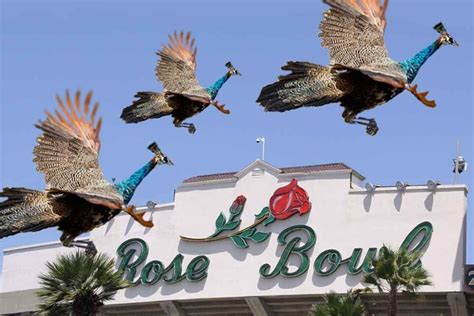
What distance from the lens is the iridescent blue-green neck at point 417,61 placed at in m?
30.0

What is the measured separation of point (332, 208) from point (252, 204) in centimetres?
449

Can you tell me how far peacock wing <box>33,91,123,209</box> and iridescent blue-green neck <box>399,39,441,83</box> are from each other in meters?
6.43

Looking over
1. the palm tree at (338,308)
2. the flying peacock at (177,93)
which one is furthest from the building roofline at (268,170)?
the flying peacock at (177,93)

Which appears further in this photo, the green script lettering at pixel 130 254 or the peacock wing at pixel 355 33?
the green script lettering at pixel 130 254

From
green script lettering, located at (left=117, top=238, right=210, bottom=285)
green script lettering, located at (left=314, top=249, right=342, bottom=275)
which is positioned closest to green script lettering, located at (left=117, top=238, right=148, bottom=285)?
green script lettering, located at (left=117, top=238, right=210, bottom=285)

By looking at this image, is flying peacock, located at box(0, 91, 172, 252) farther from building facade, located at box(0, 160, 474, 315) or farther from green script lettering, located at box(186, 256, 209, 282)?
green script lettering, located at box(186, 256, 209, 282)

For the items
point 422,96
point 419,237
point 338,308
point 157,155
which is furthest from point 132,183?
point 419,237

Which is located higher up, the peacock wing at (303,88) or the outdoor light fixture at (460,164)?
the outdoor light fixture at (460,164)

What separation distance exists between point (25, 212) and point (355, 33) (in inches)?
304

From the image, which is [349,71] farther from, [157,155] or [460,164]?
[460,164]

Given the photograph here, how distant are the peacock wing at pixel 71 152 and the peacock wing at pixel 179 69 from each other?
29.5ft

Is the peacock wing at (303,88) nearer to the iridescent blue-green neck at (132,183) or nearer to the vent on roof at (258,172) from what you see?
the iridescent blue-green neck at (132,183)

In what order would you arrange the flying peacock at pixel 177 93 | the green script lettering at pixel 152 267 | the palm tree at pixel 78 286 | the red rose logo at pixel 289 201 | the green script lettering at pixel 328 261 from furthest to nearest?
the green script lettering at pixel 152 267, the red rose logo at pixel 289 201, the green script lettering at pixel 328 261, the palm tree at pixel 78 286, the flying peacock at pixel 177 93

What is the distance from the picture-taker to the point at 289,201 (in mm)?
66625
